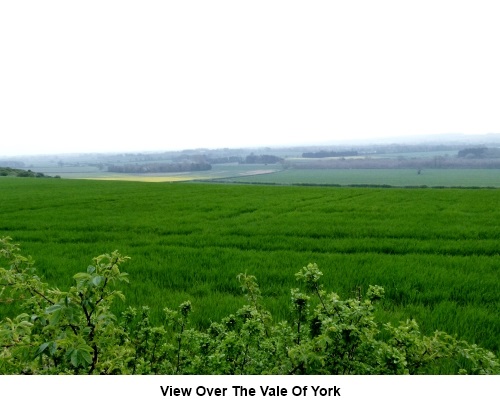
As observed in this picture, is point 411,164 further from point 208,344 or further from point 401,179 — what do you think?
point 208,344

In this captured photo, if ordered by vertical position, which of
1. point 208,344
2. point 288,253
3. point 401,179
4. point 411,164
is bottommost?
point 401,179

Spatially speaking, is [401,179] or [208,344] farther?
[401,179]

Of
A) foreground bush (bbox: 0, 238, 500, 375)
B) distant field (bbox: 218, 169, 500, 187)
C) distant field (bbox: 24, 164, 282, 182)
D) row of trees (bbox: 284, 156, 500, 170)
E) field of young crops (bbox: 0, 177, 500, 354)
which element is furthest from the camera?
row of trees (bbox: 284, 156, 500, 170)

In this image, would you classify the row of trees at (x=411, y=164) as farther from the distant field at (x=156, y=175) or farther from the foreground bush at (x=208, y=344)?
the foreground bush at (x=208, y=344)

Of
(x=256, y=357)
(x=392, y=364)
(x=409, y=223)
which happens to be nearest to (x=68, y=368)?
(x=256, y=357)

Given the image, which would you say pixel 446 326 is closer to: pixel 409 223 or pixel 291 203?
pixel 409 223

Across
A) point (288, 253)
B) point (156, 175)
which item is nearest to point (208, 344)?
point (288, 253)

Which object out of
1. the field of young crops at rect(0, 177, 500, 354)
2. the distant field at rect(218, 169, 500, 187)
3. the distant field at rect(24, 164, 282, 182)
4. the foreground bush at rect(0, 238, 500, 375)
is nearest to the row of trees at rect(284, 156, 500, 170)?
the distant field at rect(218, 169, 500, 187)

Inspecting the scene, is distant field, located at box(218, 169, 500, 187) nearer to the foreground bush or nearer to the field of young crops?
the field of young crops

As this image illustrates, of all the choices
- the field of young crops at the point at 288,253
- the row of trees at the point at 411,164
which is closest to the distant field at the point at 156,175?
the row of trees at the point at 411,164
